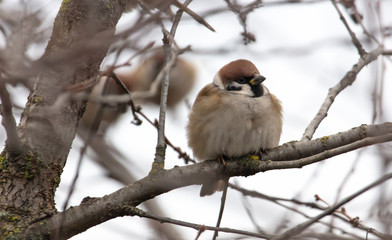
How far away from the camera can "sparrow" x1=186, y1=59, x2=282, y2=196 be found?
13.5 feet

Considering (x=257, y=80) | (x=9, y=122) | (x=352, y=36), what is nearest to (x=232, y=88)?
(x=257, y=80)

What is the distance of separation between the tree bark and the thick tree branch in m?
0.12

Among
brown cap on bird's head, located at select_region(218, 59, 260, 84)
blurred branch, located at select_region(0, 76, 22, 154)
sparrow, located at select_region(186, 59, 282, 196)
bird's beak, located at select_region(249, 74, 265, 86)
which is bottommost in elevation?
blurred branch, located at select_region(0, 76, 22, 154)

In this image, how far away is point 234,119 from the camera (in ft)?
13.9

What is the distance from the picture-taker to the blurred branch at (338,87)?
12.3 feet

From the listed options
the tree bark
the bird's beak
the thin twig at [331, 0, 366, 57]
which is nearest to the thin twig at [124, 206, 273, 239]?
the tree bark

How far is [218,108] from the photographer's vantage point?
4316 mm

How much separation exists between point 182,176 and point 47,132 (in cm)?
82

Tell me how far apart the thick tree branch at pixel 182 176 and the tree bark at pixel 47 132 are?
0.40 feet

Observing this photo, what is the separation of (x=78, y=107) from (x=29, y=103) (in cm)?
28

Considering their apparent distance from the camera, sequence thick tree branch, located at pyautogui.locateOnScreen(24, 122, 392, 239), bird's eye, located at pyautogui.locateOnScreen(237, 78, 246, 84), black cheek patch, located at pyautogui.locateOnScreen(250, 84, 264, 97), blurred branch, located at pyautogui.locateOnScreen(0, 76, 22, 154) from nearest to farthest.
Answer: blurred branch, located at pyautogui.locateOnScreen(0, 76, 22, 154) → thick tree branch, located at pyautogui.locateOnScreen(24, 122, 392, 239) → black cheek patch, located at pyautogui.locateOnScreen(250, 84, 264, 97) → bird's eye, located at pyautogui.locateOnScreen(237, 78, 246, 84)

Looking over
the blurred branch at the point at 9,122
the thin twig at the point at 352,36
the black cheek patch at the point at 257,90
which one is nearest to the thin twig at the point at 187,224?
the blurred branch at the point at 9,122

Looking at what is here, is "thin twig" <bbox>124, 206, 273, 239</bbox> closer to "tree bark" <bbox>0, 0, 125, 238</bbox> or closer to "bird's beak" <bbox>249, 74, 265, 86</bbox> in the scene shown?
"tree bark" <bbox>0, 0, 125, 238</bbox>

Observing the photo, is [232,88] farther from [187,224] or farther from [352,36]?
[187,224]
